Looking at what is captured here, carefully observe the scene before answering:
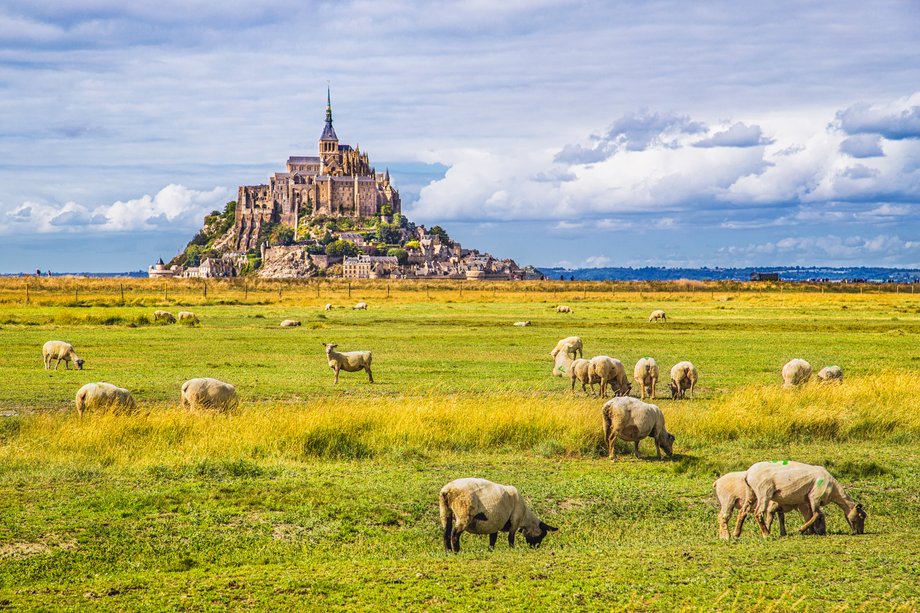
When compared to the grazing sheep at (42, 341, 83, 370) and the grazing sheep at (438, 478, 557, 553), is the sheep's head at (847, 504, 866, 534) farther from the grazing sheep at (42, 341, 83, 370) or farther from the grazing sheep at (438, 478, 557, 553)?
the grazing sheep at (42, 341, 83, 370)

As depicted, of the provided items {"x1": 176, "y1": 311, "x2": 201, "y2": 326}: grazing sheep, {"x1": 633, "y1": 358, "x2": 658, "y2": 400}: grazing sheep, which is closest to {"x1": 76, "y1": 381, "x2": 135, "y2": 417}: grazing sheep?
{"x1": 633, "y1": 358, "x2": 658, "y2": 400}: grazing sheep

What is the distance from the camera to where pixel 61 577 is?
391 inches

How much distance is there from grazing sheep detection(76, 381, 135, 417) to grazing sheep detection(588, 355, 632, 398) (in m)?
11.0

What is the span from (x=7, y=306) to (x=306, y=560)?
5692 cm

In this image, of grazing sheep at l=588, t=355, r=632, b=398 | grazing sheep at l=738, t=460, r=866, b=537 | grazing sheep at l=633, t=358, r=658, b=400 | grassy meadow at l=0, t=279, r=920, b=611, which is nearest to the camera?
grassy meadow at l=0, t=279, r=920, b=611

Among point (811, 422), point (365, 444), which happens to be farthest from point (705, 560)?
point (811, 422)

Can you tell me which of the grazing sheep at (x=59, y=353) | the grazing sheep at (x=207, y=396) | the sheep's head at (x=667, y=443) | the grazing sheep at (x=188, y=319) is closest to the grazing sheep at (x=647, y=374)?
the sheep's head at (x=667, y=443)

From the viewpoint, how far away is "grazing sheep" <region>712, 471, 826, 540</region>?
11539 mm

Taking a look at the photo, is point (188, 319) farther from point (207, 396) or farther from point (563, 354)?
point (207, 396)

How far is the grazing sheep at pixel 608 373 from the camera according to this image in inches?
918

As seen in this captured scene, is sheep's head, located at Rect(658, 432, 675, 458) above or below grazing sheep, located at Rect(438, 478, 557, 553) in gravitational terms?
below

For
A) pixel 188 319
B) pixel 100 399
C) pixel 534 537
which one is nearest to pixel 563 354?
pixel 100 399

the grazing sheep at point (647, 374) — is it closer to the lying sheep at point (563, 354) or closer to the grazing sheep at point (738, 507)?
the lying sheep at point (563, 354)

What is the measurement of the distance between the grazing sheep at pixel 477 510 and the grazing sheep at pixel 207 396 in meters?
9.38
